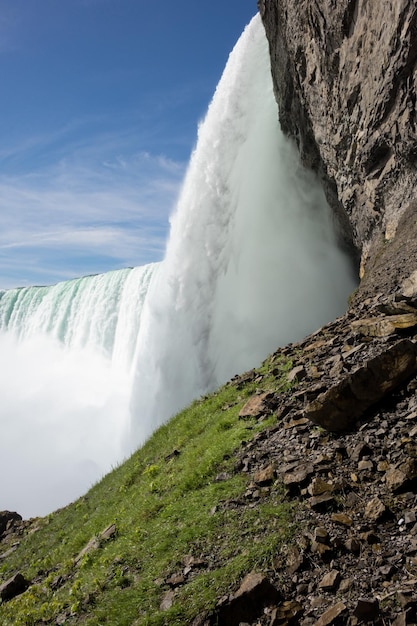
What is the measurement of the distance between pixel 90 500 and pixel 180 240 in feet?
59.1

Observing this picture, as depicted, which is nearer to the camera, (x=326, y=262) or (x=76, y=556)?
(x=76, y=556)

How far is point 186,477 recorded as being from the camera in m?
7.04

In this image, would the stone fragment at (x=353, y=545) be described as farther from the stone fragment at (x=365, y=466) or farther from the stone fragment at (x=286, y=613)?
the stone fragment at (x=365, y=466)

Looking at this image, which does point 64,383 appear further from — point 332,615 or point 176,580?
point 332,615

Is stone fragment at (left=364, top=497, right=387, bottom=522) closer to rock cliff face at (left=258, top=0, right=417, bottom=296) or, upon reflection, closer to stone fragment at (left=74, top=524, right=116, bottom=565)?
stone fragment at (left=74, top=524, right=116, bottom=565)

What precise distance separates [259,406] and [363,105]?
13.0 m

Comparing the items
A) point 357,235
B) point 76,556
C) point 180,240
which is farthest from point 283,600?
point 180,240

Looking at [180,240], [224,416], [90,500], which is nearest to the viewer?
[224,416]

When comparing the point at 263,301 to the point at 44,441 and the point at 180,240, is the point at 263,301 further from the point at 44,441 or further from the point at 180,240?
the point at 44,441

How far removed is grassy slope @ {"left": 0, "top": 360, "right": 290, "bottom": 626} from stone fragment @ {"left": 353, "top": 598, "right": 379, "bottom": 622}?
115 cm

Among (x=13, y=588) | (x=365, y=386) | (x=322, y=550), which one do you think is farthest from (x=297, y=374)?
(x=13, y=588)

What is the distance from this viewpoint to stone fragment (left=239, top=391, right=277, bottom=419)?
764cm

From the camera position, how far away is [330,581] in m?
3.96

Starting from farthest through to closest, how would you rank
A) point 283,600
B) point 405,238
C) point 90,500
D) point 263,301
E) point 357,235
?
point 263,301 < point 357,235 < point 405,238 < point 90,500 < point 283,600
